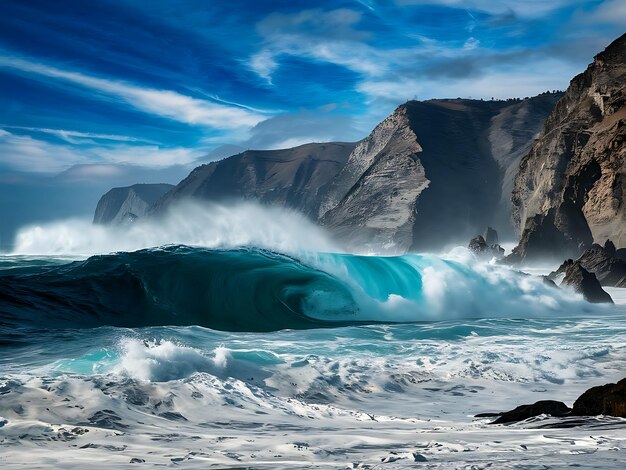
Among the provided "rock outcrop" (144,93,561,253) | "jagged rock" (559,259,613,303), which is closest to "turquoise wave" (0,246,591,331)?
"jagged rock" (559,259,613,303)

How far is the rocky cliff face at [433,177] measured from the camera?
8856 centimetres

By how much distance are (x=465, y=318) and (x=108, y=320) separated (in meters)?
9.17

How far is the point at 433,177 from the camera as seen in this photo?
93.4m

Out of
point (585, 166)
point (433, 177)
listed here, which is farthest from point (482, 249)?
point (433, 177)

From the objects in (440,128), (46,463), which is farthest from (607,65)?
(440,128)

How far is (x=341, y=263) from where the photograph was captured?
72.2ft

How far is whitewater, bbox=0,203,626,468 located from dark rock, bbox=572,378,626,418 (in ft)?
0.52

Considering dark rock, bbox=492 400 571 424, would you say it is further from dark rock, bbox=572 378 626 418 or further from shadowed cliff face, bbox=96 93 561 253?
shadowed cliff face, bbox=96 93 561 253

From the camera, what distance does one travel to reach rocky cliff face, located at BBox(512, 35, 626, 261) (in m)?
38.2

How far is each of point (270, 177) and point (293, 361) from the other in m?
154

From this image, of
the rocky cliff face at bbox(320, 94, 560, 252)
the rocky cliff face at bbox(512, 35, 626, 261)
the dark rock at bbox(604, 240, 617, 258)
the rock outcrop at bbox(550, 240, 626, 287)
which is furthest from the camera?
the rocky cliff face at bbox(320, 94, 560, 252)

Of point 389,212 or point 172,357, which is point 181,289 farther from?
point 389,212

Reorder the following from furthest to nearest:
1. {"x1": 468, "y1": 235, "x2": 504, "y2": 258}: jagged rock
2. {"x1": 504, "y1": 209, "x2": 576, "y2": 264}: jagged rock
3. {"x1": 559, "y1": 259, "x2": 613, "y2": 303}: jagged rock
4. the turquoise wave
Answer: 1. {"x1": 468, "y1": 235, "x2": 504, "y2": 258}: jagged rock
2. {"x1": 504, "y1": 209, "x2": 576, "y2": 264}: jagged rock
3. {"x1": 559, "y1": 259, "x2": 613, "y2": 303}: jagged rock
4. the turquoise wave

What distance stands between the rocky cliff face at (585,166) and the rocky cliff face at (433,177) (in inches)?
1413
